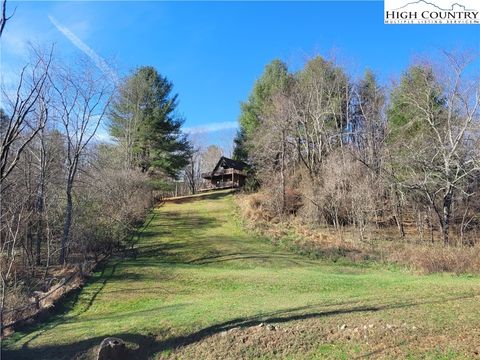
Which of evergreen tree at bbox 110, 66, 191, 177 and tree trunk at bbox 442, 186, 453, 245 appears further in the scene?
evergreen tree at bbox 110, 66, 191, 177

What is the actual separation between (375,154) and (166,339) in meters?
23.2

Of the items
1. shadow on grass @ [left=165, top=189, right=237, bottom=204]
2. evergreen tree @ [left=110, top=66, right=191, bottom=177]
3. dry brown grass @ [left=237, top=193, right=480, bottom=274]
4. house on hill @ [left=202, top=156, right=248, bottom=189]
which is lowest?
dry brown grass @ [left=237, top=193, right=480, bottom=274]

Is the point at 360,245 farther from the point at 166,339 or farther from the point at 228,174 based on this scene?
the point at 228,174

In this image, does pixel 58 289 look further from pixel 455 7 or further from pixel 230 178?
pixel 230 178

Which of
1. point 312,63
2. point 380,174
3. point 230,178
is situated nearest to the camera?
point 380,174

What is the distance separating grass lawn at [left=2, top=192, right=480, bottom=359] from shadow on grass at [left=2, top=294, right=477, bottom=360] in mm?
18

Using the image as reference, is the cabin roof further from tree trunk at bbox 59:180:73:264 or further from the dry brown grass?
tree trunk at bbox 59:180:73:264

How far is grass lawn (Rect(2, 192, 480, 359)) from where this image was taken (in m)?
5.73

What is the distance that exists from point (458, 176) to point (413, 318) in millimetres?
18588

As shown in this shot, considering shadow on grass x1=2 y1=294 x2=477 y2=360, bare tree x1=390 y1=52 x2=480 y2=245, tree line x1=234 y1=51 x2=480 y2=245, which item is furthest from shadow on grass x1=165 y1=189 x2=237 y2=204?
shadow on grass x1=2 y1=294 x2=477 y2=360

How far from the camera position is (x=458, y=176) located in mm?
22328

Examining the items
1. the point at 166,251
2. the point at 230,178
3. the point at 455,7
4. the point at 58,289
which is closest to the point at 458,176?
the point at 455,7

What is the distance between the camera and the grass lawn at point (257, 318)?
5.73 meters

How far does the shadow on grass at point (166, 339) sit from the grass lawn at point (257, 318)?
2 cm
